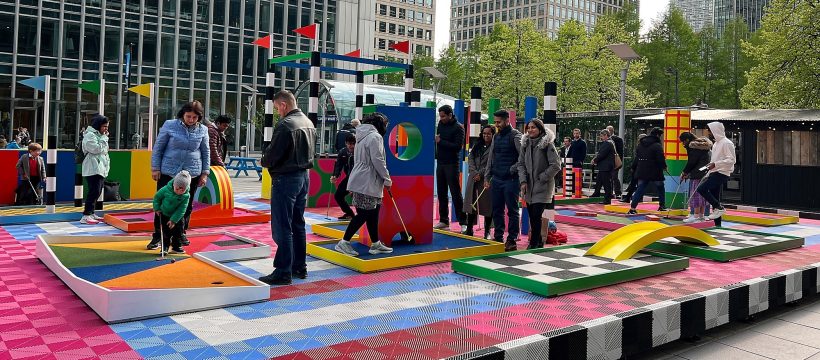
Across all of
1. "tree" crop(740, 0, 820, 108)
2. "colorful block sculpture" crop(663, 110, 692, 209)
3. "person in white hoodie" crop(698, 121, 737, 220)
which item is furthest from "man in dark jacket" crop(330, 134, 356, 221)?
"tree" crop(740, 0, 820, 108)

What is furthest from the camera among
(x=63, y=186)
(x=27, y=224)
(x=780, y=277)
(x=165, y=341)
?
(x=63, y=186)

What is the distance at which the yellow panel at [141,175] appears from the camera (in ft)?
48.4

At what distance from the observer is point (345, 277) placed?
24.1 ft

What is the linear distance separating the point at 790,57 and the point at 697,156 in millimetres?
18498

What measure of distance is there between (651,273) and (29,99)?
4166 centimetres

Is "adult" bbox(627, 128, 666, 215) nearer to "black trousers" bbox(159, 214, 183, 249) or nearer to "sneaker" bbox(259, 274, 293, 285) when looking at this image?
"sneaker" bbox(259, 274, 293, 285)

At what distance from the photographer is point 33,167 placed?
13297mm

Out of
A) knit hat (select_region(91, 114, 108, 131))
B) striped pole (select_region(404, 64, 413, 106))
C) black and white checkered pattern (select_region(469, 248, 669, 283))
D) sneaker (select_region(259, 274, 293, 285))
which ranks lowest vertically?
sneaker (select_region(259, 274, 293, 285))

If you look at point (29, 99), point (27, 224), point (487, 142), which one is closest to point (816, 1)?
point (487, 142)

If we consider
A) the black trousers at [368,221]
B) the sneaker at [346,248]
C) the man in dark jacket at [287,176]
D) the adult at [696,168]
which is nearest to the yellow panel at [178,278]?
the man in dark jacket at [287,176]

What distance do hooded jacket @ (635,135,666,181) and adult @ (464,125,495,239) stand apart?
16.3 feet

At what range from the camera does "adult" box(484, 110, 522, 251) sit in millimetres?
9352

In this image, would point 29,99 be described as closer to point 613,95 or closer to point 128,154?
point 128,154

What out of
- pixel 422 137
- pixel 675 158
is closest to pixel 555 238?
pixel 422 137
